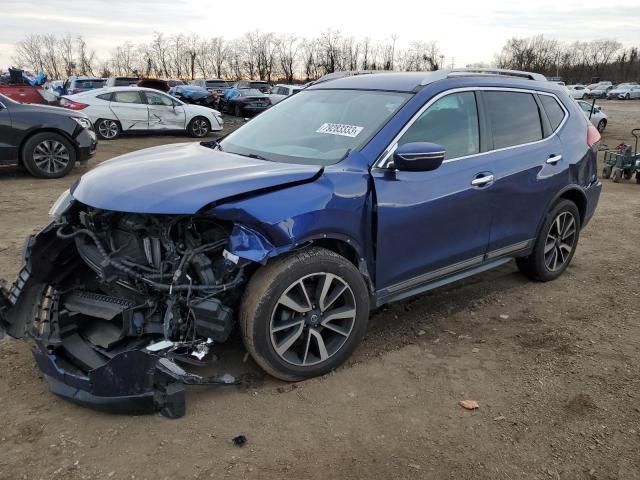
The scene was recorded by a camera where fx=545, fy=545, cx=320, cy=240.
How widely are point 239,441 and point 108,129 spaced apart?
14.6 m

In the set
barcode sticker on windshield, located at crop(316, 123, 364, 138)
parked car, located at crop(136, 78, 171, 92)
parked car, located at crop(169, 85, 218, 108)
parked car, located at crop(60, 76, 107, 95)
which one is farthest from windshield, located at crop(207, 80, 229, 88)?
barcode sticker on windshield, located at crop(316, 123, 364, 138)

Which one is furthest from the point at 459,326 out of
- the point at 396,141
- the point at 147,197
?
the point at 147,197

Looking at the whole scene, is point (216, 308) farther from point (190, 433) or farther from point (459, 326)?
point (459, 326)

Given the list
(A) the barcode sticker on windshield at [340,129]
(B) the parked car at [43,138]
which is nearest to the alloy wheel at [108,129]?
(B) the parked car at [43,138]

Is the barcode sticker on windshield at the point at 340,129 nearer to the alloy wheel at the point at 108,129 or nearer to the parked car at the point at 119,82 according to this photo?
the alloy wheel at the point at 108,129

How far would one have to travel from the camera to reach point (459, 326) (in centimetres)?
418

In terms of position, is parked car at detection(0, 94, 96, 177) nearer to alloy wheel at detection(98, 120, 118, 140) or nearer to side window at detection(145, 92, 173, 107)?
alloy wheel at detection(98, 120, 118, 140)

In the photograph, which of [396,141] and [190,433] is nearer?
[190,433]

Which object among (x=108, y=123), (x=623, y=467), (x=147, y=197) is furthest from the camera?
(x=108, y=123)

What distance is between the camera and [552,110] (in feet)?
15.6

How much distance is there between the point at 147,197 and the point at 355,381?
164 cm

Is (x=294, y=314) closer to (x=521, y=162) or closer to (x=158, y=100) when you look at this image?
(x=521, y=162)

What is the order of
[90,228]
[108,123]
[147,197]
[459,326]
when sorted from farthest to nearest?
[108,123]
[459,326]
[90,228]
[147,197]

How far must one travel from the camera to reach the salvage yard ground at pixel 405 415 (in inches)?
103
